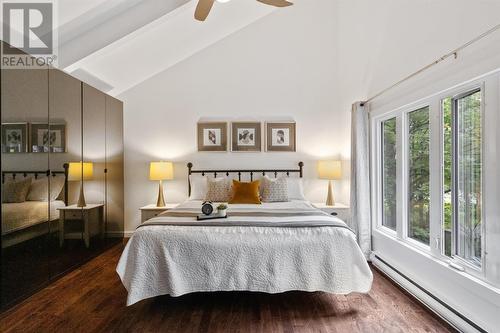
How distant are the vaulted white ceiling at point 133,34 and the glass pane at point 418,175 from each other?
2886 millimetres

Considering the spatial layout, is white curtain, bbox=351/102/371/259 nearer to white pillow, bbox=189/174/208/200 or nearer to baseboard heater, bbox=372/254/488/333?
baseboard heater, bbox=372/254/488/333

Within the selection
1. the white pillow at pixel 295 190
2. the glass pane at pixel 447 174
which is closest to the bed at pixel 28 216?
the white pillow at pixel 295 190

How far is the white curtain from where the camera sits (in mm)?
3312

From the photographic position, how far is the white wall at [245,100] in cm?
442

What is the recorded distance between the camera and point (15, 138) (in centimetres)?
230

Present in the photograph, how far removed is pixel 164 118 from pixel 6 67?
89.2 inches

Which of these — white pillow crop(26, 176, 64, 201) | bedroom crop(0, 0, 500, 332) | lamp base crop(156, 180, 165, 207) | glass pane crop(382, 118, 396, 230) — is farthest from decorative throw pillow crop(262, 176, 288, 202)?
white pillow crop(26, 176, 64, 201)

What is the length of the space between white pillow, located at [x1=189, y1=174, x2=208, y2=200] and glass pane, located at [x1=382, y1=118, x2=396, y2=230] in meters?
2.37

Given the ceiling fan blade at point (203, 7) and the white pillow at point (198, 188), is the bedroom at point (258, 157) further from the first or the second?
the ceiling fan blade at point (203, 7)

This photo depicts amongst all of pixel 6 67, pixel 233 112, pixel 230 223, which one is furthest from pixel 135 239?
pixel 233 112

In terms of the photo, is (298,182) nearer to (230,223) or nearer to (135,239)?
(230,223)

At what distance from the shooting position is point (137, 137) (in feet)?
14.5

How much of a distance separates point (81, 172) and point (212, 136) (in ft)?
6.27

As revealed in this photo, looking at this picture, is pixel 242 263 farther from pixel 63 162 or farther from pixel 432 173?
pixel 63 162
